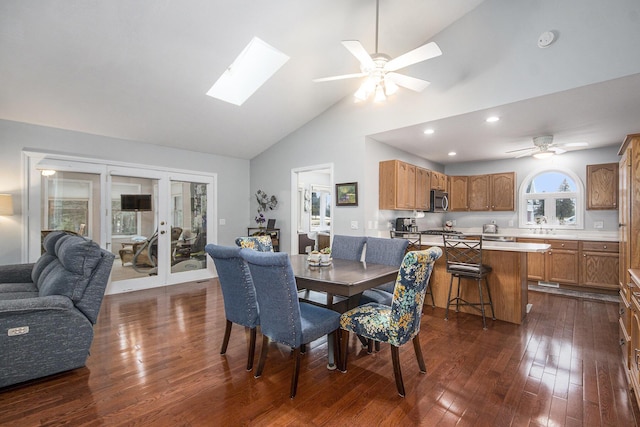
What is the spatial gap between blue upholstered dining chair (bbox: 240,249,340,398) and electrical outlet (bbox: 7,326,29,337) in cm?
165

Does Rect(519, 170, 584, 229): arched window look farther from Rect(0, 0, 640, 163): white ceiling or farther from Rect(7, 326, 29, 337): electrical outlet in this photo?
Rect(7, 326, 29, 337): electrical outlet

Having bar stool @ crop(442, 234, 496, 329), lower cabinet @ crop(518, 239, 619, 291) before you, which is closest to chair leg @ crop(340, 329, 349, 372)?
bar stool @ crop(442, 234, 496, 329)

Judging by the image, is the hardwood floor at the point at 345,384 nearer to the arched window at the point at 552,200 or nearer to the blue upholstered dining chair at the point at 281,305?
the blue upholstered dining chair at the point at 281,305

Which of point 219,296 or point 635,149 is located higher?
point 635,149

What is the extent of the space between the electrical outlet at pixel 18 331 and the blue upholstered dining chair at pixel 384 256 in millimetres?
2663

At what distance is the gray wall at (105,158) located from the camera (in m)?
3.89

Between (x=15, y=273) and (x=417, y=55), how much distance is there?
4.90 meters

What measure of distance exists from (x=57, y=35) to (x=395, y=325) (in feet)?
13.2

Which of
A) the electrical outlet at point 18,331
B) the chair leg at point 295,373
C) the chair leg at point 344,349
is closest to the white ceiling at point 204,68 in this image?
the electrical outlet at point 18,331

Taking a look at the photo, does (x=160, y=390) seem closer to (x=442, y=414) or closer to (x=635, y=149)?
(x=442, y=414)

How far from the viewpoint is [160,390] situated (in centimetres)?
217

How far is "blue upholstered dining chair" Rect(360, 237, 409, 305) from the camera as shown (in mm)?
2990

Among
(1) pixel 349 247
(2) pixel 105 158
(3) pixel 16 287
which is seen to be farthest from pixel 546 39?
(3) pixel 16 287

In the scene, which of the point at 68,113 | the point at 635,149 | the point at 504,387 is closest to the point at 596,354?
the point at 504,387
